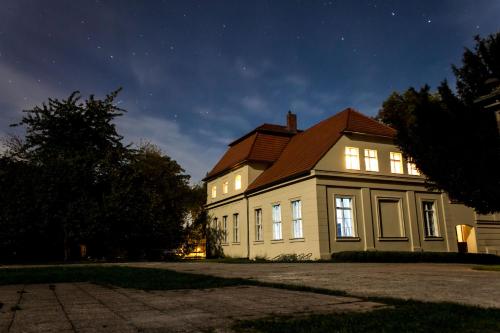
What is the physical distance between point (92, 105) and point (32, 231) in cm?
869

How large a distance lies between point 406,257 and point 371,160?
6.31 meters

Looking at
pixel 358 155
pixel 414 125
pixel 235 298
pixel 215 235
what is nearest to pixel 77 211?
pixel 215 235

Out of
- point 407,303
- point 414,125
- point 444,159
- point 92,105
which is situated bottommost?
point 407,303

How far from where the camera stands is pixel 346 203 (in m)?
22.7

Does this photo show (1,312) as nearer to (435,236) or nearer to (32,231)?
(32,231)

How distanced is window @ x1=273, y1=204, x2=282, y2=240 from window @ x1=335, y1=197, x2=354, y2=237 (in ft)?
13.9

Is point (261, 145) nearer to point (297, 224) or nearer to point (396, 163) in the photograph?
point (297, 224)

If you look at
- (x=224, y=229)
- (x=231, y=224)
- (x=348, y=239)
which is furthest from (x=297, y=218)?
(x=224, y=229)

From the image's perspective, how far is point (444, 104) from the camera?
16125 millimetres

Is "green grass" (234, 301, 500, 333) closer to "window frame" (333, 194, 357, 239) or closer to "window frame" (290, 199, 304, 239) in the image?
"window frame" (333, 194, 357, 239)

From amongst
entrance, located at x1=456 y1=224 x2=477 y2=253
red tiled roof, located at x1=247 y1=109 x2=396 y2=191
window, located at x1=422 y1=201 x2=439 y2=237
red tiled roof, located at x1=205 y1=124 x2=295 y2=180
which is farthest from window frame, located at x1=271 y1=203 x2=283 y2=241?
entrance, located at x1=456 y1=224 x2=477 y2=253

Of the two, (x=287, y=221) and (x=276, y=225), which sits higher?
(x=287, y=221)

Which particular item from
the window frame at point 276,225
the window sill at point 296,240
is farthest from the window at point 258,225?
the window sill at point 296,240

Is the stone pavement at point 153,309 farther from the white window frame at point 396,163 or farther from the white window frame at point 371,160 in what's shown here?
the white window frame at point 396,163
